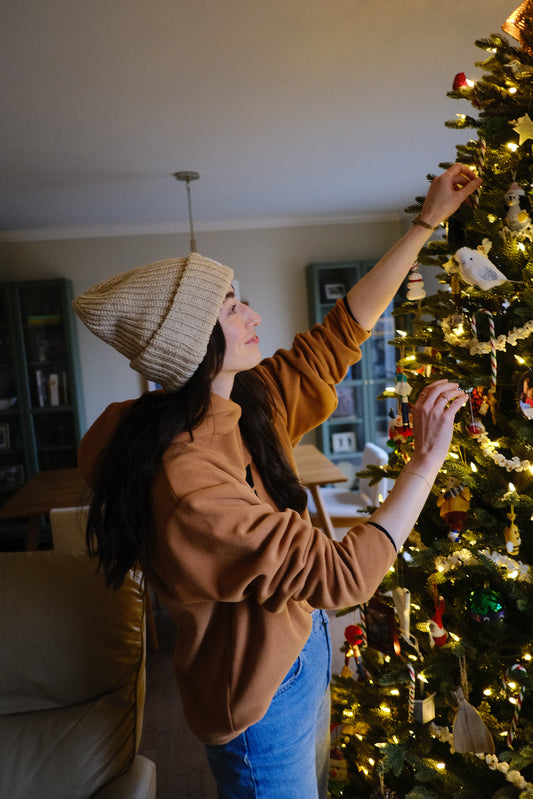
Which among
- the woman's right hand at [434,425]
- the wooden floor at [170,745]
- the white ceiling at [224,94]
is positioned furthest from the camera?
the wooden floor at [170,745]

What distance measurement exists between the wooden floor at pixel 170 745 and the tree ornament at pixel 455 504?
5.17ft

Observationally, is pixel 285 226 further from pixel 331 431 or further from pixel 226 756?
pixel 226 756

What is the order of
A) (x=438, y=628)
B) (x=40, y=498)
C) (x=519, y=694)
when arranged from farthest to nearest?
(x=40, y=498) < (x=438, y=628) < (x=519, y=694)

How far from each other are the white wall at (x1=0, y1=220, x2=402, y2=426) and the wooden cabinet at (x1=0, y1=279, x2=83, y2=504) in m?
0.24

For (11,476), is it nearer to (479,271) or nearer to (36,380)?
(36,380)

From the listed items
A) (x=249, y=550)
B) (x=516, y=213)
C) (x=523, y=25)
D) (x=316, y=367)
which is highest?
(x=523, y=25)

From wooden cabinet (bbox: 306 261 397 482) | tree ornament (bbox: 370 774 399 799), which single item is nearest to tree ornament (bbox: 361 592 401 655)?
tree ornament (bbox: 370 774 399 799)

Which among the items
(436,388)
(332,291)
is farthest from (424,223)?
(332,291)

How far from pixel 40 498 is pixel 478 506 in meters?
2.94

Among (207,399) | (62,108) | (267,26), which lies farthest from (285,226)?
(207,399)

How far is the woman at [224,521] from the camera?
0.91 meters

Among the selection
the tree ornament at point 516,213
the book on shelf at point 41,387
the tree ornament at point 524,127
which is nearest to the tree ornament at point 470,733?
the tree ornament at point 516,213

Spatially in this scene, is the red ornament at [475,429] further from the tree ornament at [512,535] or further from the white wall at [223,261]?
the white wall at [223,261]

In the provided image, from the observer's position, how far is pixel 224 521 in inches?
34.8
